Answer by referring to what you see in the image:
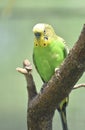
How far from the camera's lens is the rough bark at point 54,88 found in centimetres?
73

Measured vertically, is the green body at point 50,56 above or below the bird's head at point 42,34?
below

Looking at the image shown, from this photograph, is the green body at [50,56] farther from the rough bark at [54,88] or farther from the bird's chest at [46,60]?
the rough bark at [54,88]

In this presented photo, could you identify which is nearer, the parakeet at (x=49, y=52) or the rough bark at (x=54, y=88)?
the rough bark at (x=54, y=88)

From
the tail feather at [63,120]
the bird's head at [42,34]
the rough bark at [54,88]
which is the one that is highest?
the bird's head at [42,34]

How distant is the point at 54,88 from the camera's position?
2.58 ft

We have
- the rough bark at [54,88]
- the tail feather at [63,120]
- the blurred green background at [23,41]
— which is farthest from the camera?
the blurred green background at [23,41]

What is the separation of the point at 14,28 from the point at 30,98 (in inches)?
30.9

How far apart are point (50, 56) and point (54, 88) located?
0.94 feet

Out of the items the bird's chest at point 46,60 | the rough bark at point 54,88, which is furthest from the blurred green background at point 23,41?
the rough bark at point 54,88

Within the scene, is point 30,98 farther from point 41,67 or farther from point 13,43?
point 13,43

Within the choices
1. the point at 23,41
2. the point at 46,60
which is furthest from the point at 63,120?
the point at 23,41

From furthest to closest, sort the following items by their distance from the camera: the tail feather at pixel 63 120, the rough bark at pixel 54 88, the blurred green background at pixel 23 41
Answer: the blurred green background at pixel 23 41, the tail feather at pixel 63 120, the rough bark at pixel 54 88

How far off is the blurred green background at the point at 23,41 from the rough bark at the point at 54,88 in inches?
29.5

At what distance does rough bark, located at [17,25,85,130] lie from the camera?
28.8 inches
